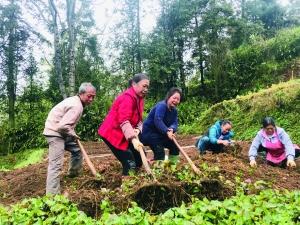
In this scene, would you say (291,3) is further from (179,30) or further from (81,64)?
(81,64)

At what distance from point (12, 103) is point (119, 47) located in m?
7.29

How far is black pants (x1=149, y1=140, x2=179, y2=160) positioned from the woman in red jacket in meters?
0.62

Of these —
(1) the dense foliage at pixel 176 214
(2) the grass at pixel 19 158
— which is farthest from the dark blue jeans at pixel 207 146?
(2) the grass at pixel 19 158

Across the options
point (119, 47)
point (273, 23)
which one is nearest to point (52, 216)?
point (119, 47)

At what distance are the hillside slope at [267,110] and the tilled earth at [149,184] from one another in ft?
11.7

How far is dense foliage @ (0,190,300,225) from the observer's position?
11.2ft

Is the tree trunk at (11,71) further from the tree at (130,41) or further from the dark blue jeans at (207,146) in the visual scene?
the dark blue jeans at (207,146)

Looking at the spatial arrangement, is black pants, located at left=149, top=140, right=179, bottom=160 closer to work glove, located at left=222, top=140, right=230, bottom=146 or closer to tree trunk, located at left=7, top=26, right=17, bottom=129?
work glove, located at left=222, top=140, right=230, bottom=146

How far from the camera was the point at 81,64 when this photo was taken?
2595 cm

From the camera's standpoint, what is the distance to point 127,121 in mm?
5773

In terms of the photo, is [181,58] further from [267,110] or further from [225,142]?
[225,142]

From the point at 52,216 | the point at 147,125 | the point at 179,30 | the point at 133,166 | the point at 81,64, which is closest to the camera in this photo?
the point at 52,216

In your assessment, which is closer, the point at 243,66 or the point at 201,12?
the point at 243,66

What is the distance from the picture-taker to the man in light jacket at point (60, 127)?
20.8 ft
